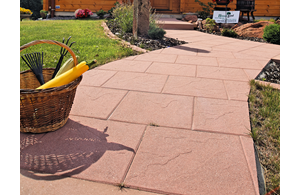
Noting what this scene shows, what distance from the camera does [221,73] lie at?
4.21 meters

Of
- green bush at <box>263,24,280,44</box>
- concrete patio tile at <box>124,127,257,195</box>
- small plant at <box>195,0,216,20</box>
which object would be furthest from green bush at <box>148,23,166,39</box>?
small plant at <box>195,0,216,20</box>

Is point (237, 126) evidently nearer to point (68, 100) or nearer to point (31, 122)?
point (68, 100)

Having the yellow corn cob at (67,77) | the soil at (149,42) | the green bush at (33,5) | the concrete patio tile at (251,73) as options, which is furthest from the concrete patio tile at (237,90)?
the green bush at (33,5)

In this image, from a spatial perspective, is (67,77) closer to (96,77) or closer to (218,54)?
(96,77)

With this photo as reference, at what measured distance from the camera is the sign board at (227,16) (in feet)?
31.9

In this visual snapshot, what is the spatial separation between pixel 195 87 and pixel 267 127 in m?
1.30

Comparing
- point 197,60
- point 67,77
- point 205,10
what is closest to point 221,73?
point 197,60

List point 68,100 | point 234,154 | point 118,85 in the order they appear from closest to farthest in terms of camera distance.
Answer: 1. point 234,154
2. point 68,100
3. point 118,85

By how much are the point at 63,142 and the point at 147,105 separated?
115 cm

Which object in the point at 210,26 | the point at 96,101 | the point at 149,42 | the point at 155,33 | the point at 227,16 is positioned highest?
the point at 227,16

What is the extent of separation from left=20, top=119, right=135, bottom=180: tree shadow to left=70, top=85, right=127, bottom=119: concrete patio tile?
34 cm
